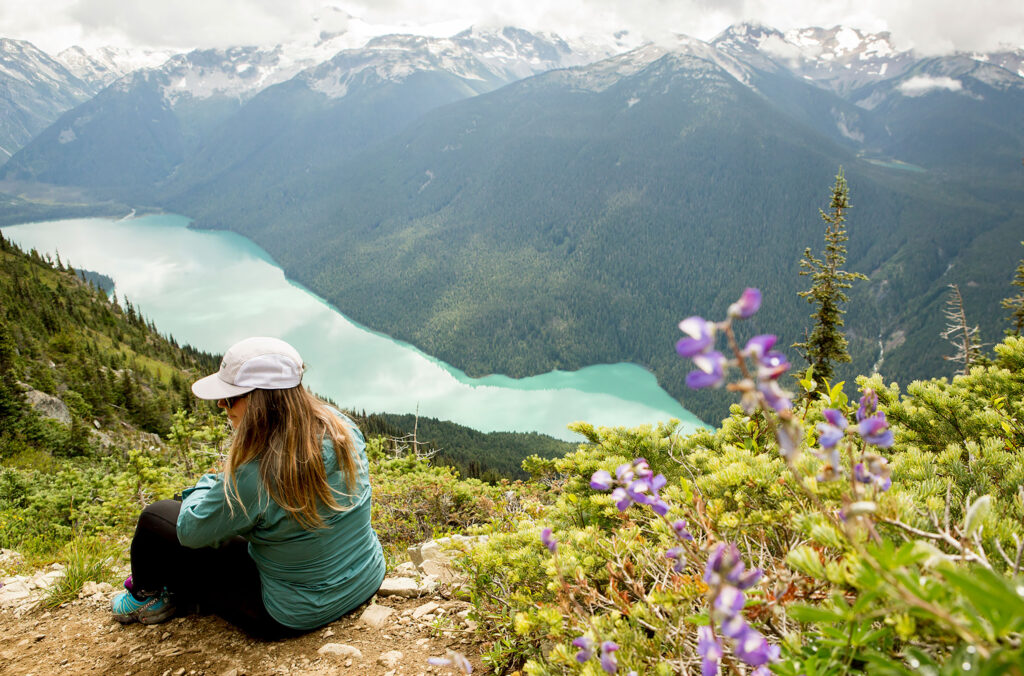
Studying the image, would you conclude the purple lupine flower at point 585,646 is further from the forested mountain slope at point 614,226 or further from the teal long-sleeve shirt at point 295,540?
the forested mountain slope at point 614,226

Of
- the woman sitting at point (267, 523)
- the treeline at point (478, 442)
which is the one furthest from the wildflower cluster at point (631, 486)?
the treeline at point (478, 442)

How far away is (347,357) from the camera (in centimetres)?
8694

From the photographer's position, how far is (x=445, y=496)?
615 centimetres

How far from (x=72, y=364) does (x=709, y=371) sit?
99.4 ft

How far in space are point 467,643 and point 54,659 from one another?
2.35m

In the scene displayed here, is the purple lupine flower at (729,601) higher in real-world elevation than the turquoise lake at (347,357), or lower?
higher

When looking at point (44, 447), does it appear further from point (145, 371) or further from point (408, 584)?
point (145, 371)

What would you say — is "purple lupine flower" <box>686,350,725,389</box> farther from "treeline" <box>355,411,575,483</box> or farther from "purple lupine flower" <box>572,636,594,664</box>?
"treeline" <box>355,411,575,483</box>

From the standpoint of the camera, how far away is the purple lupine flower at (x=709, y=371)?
73cm

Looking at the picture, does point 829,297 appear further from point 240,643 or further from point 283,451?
point 240,643

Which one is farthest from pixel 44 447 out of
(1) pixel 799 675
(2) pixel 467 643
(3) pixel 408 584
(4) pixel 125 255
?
(4) pixel 125 255

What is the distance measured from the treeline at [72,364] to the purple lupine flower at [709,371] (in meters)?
15.9

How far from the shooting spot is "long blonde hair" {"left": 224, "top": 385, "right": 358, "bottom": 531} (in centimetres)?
256

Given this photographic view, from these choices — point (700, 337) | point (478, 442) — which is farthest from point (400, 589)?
point (478, 442)
